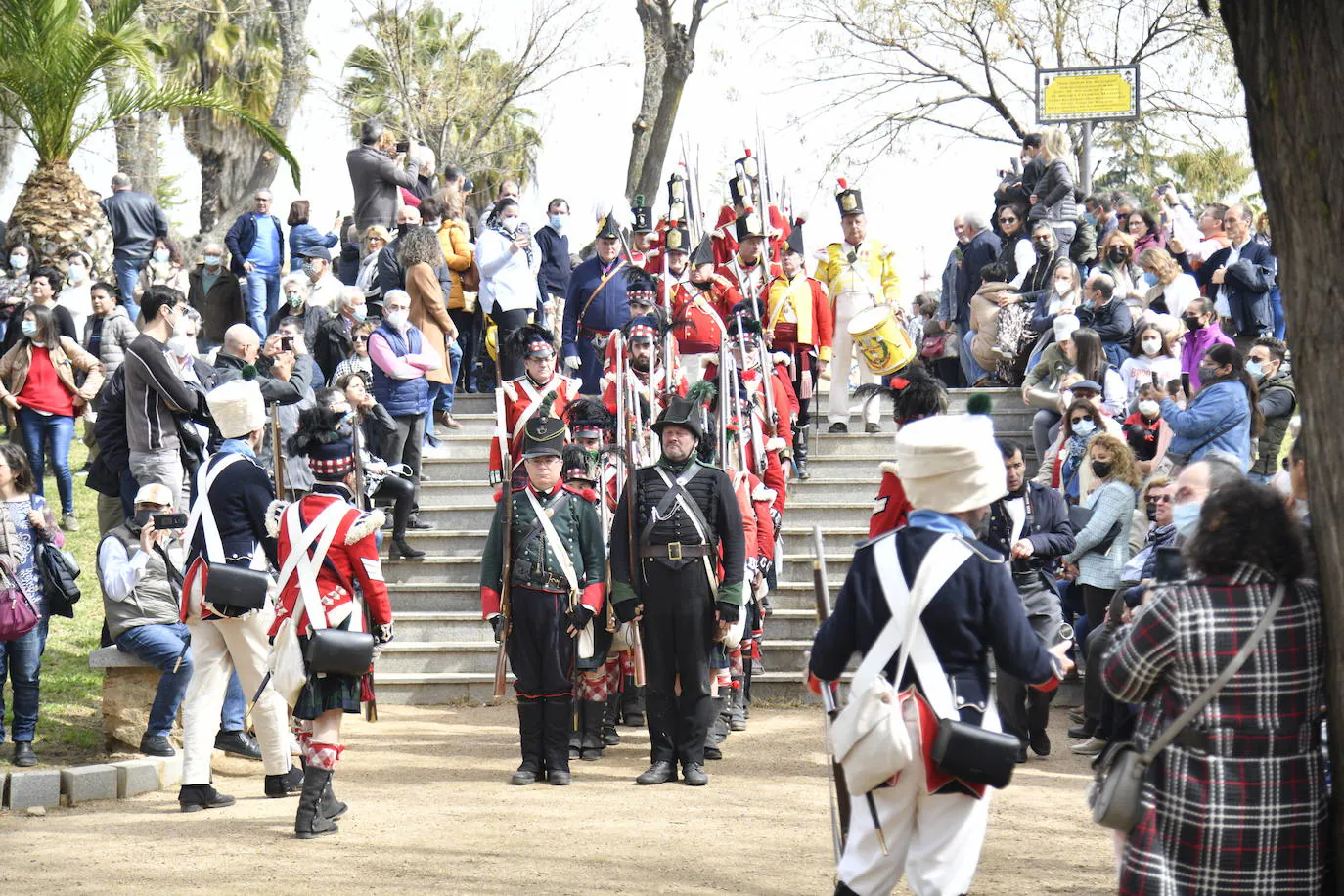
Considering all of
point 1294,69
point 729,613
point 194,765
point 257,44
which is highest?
point 257,44

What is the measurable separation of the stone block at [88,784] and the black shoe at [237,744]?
3.27 feet

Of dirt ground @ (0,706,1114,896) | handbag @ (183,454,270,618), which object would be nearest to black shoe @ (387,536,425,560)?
dirt ground @ (0,706,1114,896)

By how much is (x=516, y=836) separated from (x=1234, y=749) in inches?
156

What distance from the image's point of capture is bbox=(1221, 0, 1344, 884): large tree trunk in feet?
14.2

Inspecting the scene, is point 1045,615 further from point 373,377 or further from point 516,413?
point 373,377

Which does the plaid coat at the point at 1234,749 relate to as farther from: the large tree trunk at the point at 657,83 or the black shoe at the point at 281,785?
the large tree trunk at the point at 657,83

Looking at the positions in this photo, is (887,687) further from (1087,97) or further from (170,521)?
(1087,97)

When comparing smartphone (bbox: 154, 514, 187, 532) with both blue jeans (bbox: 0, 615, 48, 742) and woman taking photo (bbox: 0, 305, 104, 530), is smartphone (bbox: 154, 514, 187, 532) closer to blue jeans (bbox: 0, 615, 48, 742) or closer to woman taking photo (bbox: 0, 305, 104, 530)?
blue jeans (bbox: 0, 615, 48, 742)

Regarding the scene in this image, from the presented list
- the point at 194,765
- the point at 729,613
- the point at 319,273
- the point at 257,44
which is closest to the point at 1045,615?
the point at 729,613

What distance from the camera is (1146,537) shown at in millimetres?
9281

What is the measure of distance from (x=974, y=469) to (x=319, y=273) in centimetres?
1111

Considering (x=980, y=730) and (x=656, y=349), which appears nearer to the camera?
(x=980, y=730)

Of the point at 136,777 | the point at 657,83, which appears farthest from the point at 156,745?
the point at 657,83

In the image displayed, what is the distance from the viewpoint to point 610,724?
10.2m
